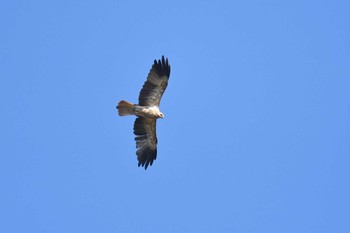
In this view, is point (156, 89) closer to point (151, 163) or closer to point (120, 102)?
point (120, 102)

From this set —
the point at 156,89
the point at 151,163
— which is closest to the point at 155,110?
the point at 156,89

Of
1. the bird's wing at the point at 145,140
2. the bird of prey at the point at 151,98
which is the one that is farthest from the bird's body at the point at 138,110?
the bird's wing at the point at 145,140

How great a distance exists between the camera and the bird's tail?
2141 cm

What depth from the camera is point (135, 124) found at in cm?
2297

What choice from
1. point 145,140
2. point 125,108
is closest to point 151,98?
point 125,108

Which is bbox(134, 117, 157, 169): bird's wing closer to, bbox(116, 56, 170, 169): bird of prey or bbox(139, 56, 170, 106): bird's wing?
bbox(116, 56, 170, 169): bird of prey

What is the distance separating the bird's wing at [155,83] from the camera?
21.8 metres

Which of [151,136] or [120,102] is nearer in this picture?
[120,102]

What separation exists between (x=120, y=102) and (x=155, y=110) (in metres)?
1.27

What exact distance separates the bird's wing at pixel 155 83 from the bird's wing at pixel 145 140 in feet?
3.06

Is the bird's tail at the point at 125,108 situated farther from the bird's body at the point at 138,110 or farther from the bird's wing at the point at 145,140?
the bird's wing at the point at 145,140

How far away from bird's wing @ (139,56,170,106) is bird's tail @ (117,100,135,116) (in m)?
0.43

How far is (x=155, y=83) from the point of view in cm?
2189

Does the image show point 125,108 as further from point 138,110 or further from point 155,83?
point 155,83
